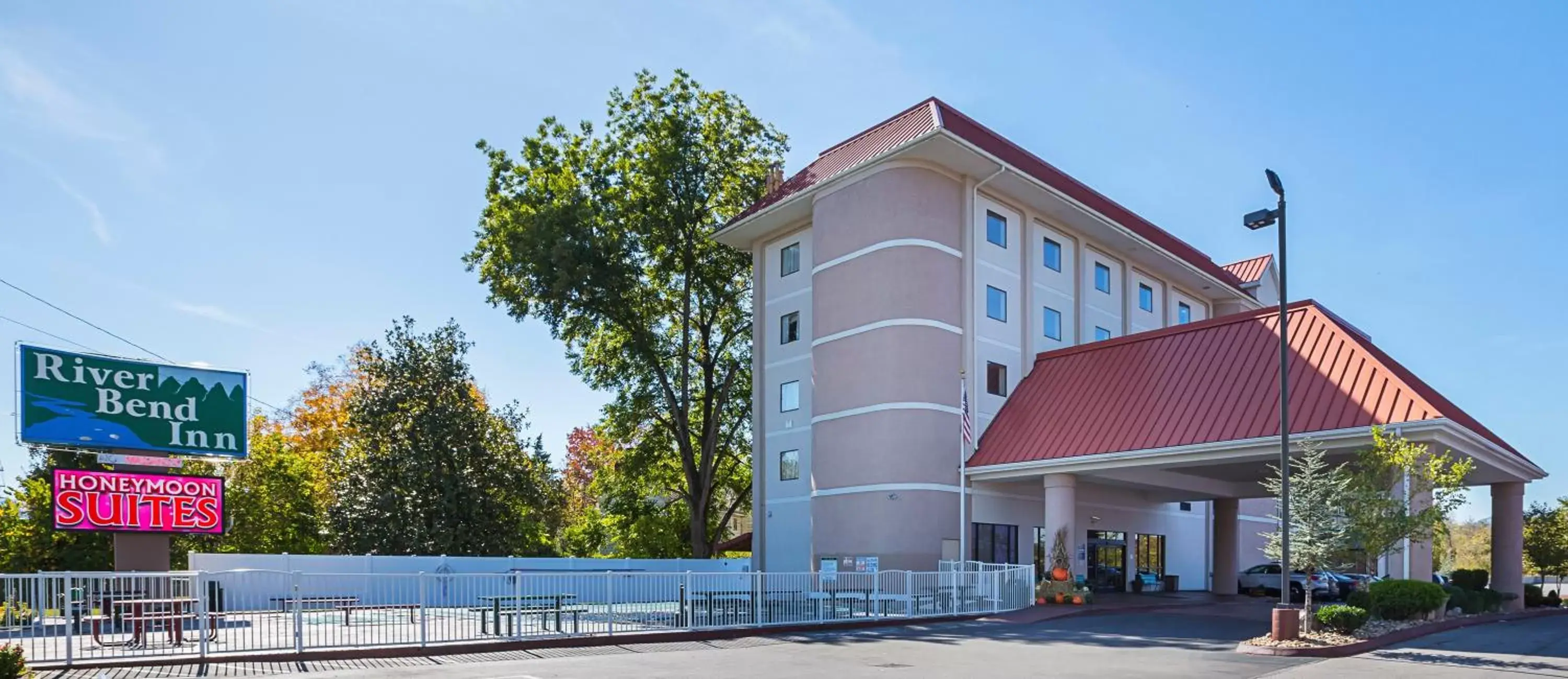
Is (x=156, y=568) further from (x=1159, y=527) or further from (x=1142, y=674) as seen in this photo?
(x=1159, y=527)

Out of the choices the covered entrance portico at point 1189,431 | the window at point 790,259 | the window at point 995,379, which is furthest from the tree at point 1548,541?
the window at point 790,259

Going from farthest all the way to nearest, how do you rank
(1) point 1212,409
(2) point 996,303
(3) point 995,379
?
(2) point 996,303 < (3) point 995,379 < (1) point 1212,409

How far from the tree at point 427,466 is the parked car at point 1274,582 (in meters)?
26.4

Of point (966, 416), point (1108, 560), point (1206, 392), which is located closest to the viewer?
point (1206, 392)

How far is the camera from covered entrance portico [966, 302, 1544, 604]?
85.9 feet

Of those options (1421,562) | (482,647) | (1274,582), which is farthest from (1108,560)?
(482,647)

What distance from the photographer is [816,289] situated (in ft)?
122

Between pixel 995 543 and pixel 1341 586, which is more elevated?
pixel 995 543

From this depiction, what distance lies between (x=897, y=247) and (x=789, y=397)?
7.99 metres

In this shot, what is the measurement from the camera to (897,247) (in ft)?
113

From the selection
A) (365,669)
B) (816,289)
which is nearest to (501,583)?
(365,669)

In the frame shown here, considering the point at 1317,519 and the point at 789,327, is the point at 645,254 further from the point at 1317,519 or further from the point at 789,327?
the point at 1317,519

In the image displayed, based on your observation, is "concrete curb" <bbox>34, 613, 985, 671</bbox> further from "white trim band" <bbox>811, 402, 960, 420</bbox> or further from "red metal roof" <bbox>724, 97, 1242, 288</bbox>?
"red metal roof" <bbox>724, 97, 1242, 288</bbox>

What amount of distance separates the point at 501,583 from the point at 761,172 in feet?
90.1
